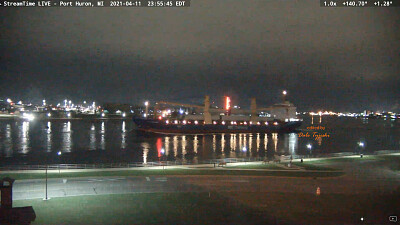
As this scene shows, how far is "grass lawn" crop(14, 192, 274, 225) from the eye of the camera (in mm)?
7539

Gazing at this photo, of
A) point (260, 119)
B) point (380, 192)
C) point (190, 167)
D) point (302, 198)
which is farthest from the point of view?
point (260, 119)

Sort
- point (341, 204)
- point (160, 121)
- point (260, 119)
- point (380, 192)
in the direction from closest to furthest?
point (341, 204), point (380, 192), point (160, 121), point (260, 119)

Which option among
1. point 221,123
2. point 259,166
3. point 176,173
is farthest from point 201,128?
point 176,173

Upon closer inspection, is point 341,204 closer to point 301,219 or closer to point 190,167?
point 301,219

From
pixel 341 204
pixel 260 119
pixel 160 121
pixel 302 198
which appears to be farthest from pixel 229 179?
pixel 260 119

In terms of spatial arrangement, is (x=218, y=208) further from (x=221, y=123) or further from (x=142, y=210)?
(x=221, y=123)

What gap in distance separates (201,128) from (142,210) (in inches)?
1745

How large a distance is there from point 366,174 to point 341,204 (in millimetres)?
5733

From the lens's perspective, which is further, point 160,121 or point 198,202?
point 160,121

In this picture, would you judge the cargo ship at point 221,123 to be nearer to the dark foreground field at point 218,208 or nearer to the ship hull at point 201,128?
the ship hull at point 201,128

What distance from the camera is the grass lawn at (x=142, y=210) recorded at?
754 centimetres

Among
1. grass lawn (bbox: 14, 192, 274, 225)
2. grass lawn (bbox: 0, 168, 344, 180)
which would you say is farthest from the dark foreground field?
grass lawn (bbox: 0, 168, 344, 180)

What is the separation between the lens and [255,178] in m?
12.4

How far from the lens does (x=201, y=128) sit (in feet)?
172
